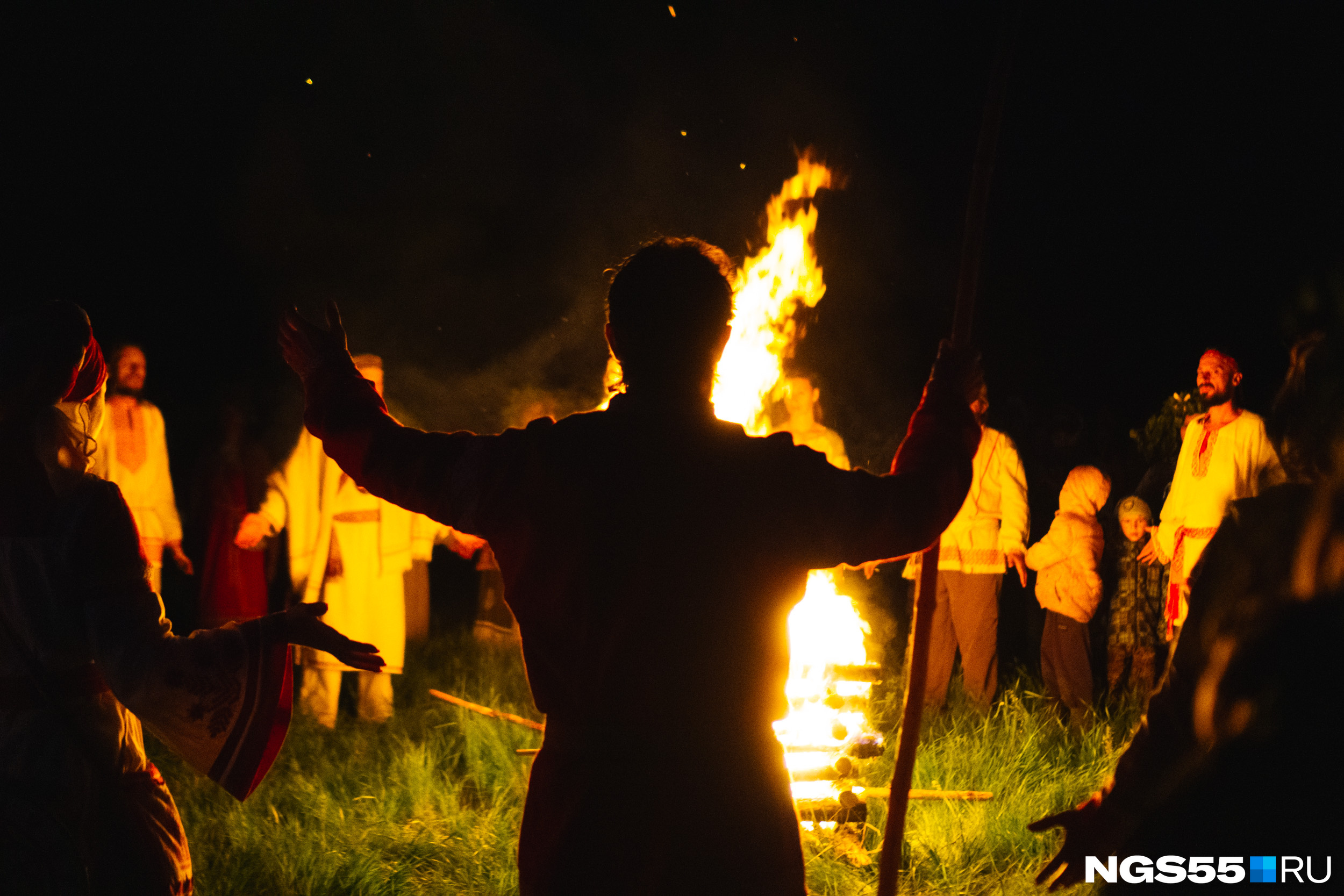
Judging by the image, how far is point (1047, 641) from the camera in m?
6.54

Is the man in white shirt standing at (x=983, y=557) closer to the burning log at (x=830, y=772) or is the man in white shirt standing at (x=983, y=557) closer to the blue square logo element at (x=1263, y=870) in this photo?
the burning log at (x=830, y=772)

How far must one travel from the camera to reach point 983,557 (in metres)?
6.55

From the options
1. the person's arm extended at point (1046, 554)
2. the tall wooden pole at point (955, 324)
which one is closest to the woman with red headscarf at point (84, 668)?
the tall wooden pole at point (955, 324)

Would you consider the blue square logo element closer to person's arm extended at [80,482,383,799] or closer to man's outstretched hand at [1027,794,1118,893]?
man's outstretched hand at [1027,794,1118,893]

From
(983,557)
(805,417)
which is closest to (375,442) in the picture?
(805,417)

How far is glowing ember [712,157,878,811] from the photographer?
460 centimetres

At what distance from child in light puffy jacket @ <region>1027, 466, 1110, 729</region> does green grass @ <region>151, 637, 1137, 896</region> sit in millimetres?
603

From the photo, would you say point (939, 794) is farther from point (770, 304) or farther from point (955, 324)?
point (955, 324)

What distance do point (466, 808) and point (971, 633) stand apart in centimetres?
349

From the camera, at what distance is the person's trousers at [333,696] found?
5883 mm

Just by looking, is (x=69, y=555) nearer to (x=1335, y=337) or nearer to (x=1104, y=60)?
(x=1335, y=337)

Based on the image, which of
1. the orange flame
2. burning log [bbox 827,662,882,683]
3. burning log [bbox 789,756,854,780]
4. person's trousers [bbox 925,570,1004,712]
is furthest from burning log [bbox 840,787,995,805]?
person's trousers [bbox 925,570,1004,712]

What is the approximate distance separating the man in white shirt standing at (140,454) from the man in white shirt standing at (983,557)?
15.2ft

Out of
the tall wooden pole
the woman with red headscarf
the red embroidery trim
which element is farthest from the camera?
the red embroidery trim
